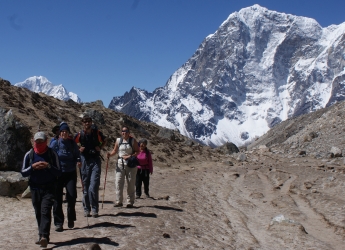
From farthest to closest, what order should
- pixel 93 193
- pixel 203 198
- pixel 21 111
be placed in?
pixel 21 111, pixel 203 198, pixel 93 193

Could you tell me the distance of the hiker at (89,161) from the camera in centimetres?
1030

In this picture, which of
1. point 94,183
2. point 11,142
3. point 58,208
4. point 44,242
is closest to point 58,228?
point 58,208

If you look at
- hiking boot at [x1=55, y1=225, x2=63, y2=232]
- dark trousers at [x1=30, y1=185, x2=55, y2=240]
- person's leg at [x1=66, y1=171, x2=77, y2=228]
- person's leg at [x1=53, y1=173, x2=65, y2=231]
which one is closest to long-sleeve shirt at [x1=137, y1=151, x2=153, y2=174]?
person's leg at [x1=66, y1=171, x2=77, y2=228]

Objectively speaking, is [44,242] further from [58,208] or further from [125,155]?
[125,155]

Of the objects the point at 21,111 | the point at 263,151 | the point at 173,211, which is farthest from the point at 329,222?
the point at 263,151

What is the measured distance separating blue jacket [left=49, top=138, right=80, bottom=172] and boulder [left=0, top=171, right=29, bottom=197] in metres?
5.42

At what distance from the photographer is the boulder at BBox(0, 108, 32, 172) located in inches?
601

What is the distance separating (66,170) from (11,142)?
7.38 m

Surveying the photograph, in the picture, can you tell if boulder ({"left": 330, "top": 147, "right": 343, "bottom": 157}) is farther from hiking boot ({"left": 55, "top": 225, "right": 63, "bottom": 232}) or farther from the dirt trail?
hiking boot ({"left": 55, "top": 225, "right": 63, "bottom": 232})

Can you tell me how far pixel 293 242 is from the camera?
10.7 metres

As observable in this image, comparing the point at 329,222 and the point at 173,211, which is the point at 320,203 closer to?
the point at 329,222

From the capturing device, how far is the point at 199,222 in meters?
11.8

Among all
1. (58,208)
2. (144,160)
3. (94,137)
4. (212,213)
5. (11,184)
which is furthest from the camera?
(144,160)

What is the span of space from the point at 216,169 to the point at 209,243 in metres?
20.8
